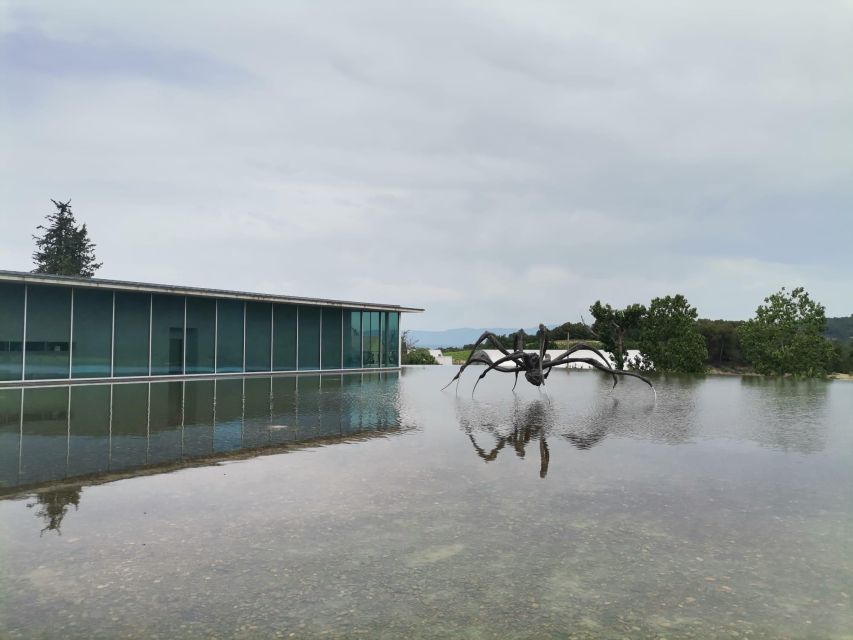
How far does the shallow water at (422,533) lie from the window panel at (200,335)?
1237 centimetres

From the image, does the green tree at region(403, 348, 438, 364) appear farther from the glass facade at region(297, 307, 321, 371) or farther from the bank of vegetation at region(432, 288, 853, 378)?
the glass facade at region(297, 307, 321, 371)

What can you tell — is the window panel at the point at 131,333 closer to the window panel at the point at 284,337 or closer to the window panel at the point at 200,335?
the window panel at the point at 200,335

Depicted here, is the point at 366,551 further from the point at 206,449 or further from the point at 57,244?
the point at 57,244

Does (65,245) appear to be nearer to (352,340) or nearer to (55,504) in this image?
(352,340)

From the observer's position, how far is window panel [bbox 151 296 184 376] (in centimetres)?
2088

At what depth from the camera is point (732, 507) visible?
5.34 m

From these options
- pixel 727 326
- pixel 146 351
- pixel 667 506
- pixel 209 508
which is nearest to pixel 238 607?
pixel 209 508

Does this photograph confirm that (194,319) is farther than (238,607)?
Yes

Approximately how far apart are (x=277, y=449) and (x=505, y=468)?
320 cm

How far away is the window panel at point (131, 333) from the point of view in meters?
19.9

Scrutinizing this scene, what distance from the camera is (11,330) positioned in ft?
57.4

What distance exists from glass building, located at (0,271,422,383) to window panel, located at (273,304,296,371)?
0.15 feet

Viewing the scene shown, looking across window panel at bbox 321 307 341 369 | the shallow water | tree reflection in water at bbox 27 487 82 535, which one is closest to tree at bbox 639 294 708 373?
window panel at bbox 321 307 341 369

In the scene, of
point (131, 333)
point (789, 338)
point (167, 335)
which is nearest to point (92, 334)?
point (131, 333)
